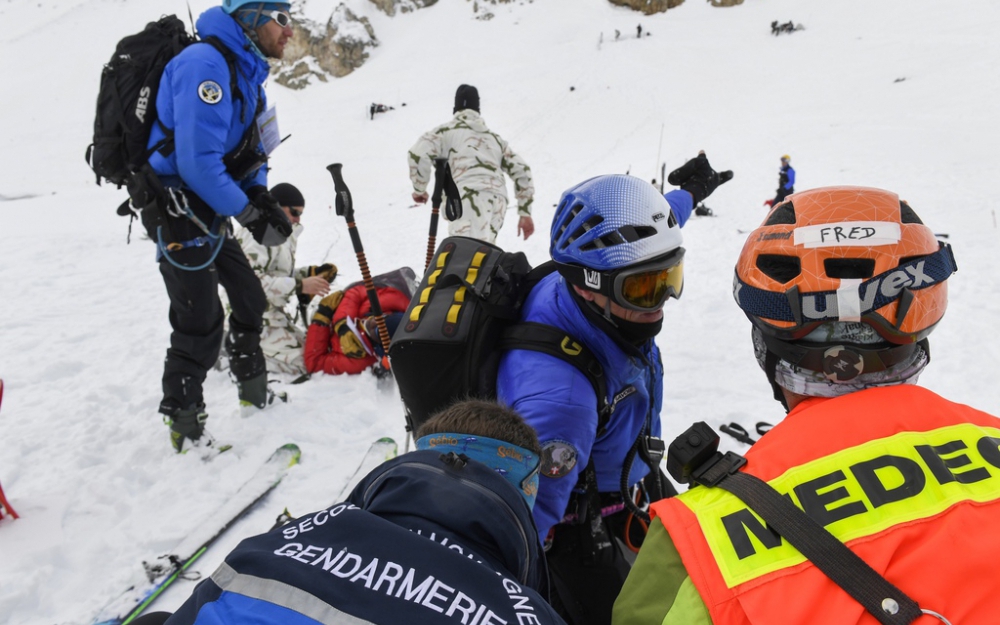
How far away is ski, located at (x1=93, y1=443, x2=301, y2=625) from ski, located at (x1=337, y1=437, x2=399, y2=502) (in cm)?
46

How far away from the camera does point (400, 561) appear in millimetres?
931

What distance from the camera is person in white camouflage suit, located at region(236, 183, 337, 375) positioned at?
5.10 meters

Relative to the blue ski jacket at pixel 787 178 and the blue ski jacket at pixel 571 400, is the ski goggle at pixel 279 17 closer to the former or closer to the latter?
the blue ski jacket at pixel 571 400

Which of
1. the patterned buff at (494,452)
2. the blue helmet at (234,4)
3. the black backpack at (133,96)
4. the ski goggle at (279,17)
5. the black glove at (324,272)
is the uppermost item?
the blue helmet at (234,4)

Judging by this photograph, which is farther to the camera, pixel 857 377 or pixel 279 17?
pixel 279 17

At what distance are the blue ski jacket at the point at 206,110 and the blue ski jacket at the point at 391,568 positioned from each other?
8.81 feet

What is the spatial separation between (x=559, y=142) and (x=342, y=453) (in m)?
17.8

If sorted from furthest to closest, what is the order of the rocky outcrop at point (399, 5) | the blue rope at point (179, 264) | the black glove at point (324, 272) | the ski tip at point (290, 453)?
the rocky outcrop at point (399, 5) < the black glove at point (324, 272) < the ski tip at point (290, 453) < the blue rope at point (179, 264)

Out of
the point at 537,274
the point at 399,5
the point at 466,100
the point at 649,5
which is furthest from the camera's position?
the point at 399,5

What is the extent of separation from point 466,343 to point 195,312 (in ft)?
7.81

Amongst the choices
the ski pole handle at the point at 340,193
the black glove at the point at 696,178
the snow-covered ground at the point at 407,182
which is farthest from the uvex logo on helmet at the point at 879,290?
the ski pole handle at the point at 340,193

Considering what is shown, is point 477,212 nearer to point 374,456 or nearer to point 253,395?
point 253,395

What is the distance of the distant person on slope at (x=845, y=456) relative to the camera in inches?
31.6

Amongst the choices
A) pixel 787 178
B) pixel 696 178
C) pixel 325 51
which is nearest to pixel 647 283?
pixel 696 178
